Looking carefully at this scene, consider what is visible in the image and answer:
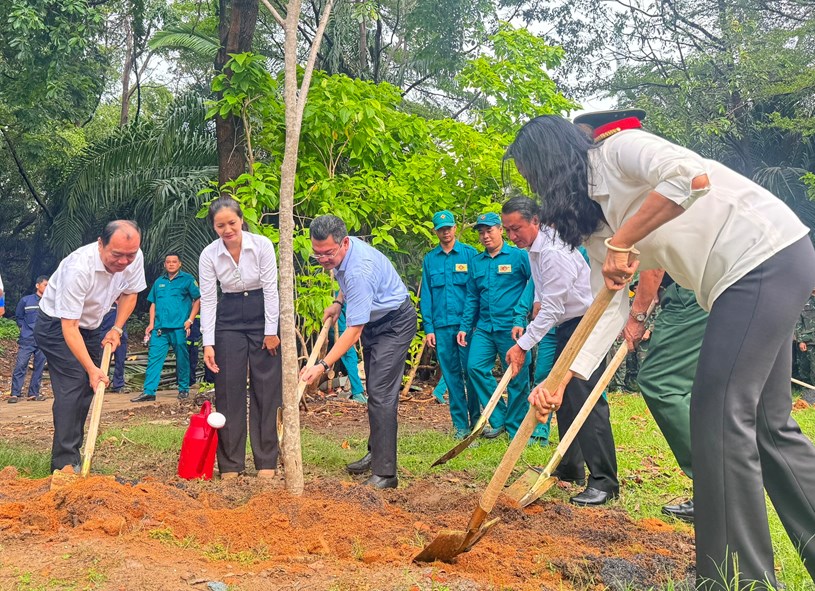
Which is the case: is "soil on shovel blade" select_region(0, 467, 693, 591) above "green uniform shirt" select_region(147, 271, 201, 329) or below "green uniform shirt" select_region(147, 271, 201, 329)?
below

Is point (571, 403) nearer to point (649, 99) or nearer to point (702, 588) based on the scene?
point (702, 588)

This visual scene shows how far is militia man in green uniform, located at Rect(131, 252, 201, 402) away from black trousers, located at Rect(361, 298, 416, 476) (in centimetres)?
607

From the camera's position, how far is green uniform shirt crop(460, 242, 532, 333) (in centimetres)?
707

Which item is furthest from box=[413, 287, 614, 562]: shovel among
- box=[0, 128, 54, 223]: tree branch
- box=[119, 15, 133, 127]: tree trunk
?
box=[119, 15, 133, 127]: tree trunk

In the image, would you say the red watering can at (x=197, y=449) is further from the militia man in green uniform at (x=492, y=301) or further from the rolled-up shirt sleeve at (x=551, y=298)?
the militia man in green uniform at (x=492, y=301)

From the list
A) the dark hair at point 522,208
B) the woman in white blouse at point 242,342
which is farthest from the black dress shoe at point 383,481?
the dark hair at point 522,208

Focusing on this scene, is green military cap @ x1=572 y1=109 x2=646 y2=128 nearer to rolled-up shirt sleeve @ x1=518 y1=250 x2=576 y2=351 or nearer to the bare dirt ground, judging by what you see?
the bare dirt ground

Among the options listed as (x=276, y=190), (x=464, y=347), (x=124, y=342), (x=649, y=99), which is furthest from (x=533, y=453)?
(x=649, y=99)

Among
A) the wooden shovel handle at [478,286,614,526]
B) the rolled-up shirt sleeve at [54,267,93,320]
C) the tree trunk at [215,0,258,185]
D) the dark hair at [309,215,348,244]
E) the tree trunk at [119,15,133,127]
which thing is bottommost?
the wooden shovel handle at [478,286,614,526]

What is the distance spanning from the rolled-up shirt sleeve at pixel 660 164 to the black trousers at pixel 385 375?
2.59m

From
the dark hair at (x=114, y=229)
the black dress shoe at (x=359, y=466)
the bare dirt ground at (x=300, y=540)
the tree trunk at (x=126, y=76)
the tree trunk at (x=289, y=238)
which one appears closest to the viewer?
the bare dirt ground at (x=300, y=540)

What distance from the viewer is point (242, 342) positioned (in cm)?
536

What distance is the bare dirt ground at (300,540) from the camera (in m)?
2.94

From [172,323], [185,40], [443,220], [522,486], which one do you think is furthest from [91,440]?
[185,40]
